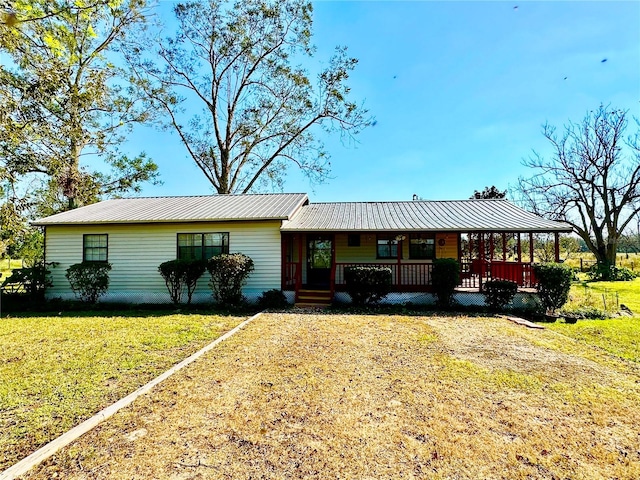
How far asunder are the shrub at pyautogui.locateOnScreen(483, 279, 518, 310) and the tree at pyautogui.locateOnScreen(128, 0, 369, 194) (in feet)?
50.5

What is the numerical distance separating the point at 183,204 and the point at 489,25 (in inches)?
493

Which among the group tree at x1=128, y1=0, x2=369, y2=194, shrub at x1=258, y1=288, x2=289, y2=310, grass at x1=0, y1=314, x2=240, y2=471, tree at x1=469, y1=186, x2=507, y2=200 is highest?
tree at x1=128, y1=0, x2=369, y2=194

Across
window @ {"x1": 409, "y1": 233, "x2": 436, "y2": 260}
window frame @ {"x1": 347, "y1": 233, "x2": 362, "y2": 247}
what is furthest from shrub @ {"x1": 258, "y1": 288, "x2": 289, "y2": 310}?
window @ {"x1": 409, "y1": 233, "x2": 436, "y2": 260}

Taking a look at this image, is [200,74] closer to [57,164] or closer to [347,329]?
[57,164]

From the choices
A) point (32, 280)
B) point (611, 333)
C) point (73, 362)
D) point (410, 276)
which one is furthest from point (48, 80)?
point (611, 333)

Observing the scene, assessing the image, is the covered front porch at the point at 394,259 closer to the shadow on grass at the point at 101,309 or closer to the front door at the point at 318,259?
the front door at the point at 318,259

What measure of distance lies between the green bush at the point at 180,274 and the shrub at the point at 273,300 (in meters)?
2.27

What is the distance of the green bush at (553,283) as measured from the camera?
9.34 m

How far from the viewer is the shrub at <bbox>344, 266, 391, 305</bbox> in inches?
410

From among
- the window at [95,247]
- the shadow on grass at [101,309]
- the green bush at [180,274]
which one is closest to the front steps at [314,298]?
the shadow on grass at [101,309]

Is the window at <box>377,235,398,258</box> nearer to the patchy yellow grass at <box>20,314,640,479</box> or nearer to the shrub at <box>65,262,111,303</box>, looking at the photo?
the patchy yellow grass at <box>20,314,640,479</box>

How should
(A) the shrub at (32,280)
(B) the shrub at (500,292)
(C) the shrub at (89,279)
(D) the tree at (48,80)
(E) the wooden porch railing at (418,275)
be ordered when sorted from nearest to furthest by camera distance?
1. (D) the tree at (48,80)
2. (B) the shrub at (500,292)
3. (E) the wooden porch railing at (418,275)
4. (C) the shrub at (89,279)
5. (A) the shrub at (32,280)

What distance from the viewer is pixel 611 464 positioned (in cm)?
286

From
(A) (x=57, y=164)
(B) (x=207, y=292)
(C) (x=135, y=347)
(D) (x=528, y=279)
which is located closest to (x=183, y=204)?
(B) (x=207, y=292)
